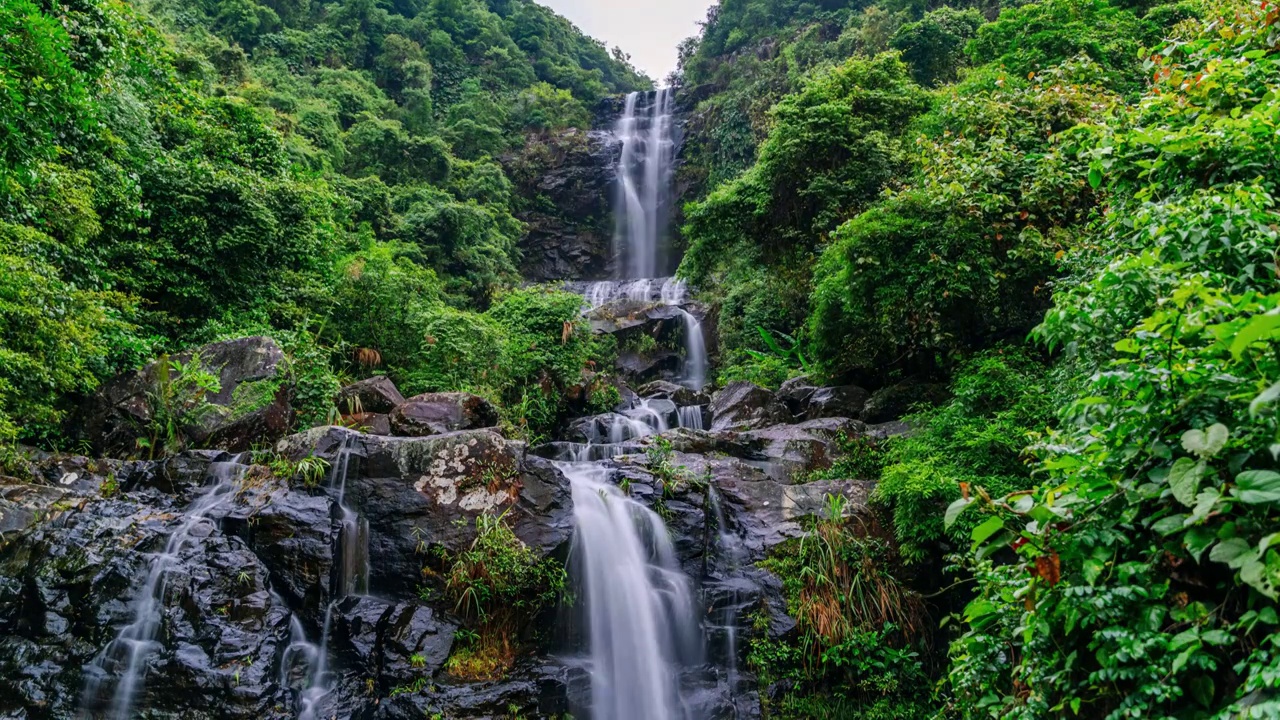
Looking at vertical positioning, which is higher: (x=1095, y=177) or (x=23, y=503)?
(x=1095, y=177)

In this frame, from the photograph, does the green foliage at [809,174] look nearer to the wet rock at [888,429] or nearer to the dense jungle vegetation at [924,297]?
the dense jungle vegetation at [924,297]

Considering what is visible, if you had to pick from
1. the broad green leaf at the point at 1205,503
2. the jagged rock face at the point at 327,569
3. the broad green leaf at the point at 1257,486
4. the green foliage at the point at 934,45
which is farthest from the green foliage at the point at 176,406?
the green foliage at the point at 934,45

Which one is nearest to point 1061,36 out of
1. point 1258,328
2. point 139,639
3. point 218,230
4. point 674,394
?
point 674,394

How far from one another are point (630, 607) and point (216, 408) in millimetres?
5792

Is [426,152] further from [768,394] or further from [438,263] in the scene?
[768,394]

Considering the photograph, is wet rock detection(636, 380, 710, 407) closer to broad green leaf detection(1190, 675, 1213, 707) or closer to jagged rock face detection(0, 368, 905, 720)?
jagged rock face detection(0, 368, 905, 720)

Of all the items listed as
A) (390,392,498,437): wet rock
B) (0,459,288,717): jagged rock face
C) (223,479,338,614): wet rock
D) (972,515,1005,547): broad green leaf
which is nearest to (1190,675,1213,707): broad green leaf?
(972,515,1005,547): broad green leaf

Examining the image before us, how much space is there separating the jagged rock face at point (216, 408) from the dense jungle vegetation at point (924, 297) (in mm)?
391

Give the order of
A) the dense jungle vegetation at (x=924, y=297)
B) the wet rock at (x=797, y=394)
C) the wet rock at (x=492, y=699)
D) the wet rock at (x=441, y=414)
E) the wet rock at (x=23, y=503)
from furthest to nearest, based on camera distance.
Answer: the wet rock at (x=797, y=394) → the wet rock at (x=441, y=414) → the wet rock at (x=492, y=699) → the wet rock at (x=23, y=503) → the dense jungle vegetation at (x=924, y=297)

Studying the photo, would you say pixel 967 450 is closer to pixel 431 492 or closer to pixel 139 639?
pixel 431 492

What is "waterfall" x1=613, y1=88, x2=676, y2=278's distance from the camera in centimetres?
2759

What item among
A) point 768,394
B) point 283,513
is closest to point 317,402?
point 283,513

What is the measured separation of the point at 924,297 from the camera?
8.68 meters

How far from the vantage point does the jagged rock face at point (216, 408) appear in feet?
27.6
